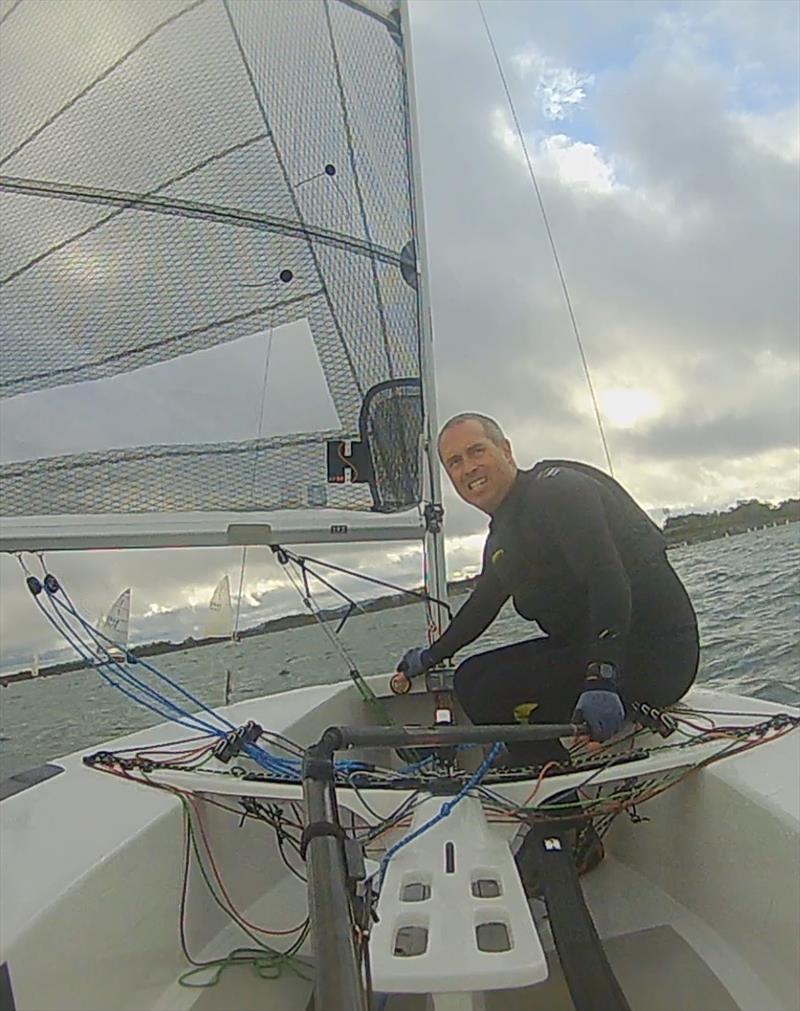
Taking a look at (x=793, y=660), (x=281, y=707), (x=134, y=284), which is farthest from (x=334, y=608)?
(x=793, y=660)

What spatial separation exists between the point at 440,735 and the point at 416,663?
2.97ft

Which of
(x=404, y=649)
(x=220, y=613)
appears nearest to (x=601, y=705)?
(x=220, y=613)

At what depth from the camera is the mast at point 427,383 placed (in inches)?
96.0

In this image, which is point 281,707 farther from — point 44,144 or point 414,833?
point 44,144

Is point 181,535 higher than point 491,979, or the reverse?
point 181,535

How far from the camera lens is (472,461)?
162 centimetres

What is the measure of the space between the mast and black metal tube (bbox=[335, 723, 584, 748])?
1249 millimetres

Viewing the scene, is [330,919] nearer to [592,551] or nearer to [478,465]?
[592,551]

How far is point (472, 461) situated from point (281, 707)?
0.82m

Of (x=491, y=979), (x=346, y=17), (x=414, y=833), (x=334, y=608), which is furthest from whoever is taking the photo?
(x=346, y=17)

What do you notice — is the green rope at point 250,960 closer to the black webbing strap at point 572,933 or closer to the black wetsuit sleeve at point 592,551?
the black webbing strap at point 572,933

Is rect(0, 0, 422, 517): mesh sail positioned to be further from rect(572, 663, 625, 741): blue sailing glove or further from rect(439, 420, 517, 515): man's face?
rect(572, 663, 625, 741): blue sailing glove

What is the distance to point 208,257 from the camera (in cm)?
253

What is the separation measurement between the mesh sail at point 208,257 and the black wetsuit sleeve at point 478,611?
0.60 m
